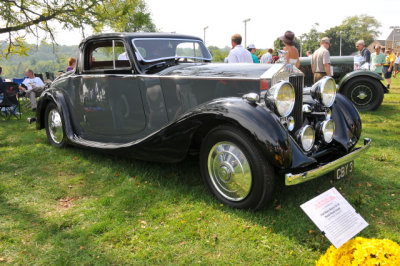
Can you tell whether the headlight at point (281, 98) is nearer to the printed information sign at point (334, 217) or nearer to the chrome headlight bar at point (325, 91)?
the chrome headlight bar at point (325, 91)

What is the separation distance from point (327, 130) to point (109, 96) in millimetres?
2684

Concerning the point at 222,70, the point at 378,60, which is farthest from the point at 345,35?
the point at 222,70

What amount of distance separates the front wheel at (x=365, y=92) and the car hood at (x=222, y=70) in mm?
5087

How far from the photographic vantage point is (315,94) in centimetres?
323

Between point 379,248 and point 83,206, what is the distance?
102 inches

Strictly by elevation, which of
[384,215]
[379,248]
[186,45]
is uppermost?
[186,45]

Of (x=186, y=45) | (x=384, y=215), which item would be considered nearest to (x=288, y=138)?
(x=384, y=215)

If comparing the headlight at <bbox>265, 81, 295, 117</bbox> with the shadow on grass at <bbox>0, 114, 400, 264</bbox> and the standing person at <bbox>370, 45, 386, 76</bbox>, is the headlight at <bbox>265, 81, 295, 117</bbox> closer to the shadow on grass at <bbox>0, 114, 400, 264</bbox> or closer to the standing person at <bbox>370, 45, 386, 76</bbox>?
the shadow on grass at <bbox>0, 114, 400, 264</bbox>

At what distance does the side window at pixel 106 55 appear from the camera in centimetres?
400

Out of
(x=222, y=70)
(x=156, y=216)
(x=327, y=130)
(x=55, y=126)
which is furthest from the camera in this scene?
(x=55, y=126)

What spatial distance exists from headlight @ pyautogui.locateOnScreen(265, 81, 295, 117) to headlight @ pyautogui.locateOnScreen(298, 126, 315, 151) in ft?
0.72

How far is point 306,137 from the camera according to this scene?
276cm

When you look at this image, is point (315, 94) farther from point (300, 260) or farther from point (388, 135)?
point (388, 135)

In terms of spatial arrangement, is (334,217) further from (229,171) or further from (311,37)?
(311,37)
